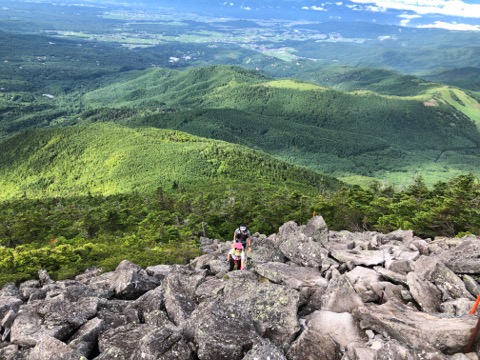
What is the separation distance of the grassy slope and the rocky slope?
11517 centimetres

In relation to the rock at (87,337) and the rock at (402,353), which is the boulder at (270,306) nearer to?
the rock at (402,353)

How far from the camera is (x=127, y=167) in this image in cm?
16488

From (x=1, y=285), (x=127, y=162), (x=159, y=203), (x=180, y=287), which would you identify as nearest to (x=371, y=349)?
(x=180, y=287)

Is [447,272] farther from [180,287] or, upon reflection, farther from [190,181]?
[190,181]

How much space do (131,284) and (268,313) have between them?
38.3 feet

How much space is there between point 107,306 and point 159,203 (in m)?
74.0

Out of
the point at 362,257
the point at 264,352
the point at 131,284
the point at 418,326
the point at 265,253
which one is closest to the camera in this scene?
the point at 264,352

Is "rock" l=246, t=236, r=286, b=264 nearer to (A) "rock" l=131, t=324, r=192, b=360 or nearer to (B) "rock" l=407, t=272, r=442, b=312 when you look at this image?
(B) "rock" l=407, t=272, r=442, b=312

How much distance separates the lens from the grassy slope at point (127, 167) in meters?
156

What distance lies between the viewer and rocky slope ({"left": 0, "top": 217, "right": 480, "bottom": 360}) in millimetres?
18500

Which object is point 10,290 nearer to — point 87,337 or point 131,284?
point 131,284

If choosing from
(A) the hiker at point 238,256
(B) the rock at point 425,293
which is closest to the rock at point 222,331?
(A) the hiker at point 238,256

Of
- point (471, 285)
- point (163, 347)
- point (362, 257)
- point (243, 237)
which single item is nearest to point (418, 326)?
point (471, 285)

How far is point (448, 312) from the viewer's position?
20469 millimetres
